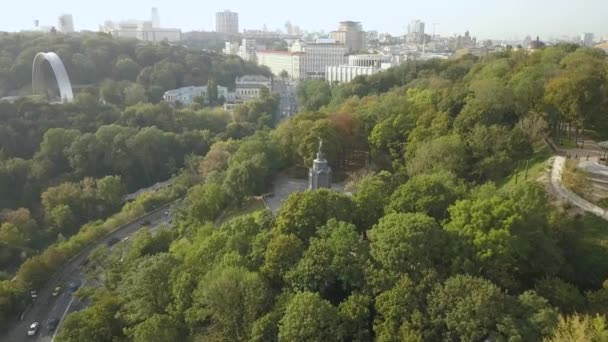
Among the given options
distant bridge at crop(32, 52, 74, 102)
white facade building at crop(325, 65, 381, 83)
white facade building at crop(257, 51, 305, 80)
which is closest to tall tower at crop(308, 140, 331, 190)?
distant bridge at crop(32, 52, 74, 102)

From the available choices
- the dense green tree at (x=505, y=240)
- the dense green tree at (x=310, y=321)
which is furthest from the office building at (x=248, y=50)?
the dense green tree at (x=310, y=321)

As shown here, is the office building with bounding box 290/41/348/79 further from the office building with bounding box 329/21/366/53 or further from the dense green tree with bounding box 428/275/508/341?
the dense green tree with bounding box 428/275/508/341

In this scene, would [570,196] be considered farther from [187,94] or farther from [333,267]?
[187,94]

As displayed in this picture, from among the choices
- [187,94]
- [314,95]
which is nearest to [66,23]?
[187,94]

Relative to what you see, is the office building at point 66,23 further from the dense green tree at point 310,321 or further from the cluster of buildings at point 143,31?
the dense green tree at point 310,321

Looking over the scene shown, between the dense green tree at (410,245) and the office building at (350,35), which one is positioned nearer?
the dense green tree at (410,245)

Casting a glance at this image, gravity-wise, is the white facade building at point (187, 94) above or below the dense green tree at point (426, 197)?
below
